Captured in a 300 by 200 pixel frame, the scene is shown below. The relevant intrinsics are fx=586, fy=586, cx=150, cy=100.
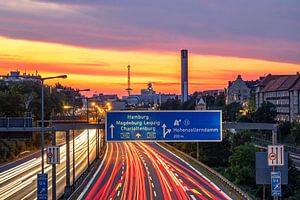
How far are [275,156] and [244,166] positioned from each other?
3562 cm

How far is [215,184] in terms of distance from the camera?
2149 inches

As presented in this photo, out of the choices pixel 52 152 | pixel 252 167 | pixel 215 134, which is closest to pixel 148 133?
pixel 215 134

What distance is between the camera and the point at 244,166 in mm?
64938

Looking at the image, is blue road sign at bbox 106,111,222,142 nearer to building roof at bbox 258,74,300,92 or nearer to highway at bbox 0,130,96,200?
highway at bbox 0,130,96,200

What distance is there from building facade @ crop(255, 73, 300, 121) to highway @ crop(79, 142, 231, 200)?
56.8 m

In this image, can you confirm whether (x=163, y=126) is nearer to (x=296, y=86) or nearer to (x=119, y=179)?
(x=119, y=179)

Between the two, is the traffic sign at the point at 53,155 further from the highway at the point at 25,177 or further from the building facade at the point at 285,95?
the building facade at the point at 285,95

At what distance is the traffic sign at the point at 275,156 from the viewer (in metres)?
29.7

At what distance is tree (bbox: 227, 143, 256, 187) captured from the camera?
62.9m

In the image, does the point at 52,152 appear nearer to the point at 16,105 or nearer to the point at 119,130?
the point at 119,130

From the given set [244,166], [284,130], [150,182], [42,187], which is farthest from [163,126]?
[284,130]

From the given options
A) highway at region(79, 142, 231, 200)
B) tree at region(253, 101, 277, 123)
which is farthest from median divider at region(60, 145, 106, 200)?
tree at region(253, 101, 277, 123)

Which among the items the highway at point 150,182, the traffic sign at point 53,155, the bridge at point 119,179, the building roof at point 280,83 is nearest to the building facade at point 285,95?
the building roof at point 280,83

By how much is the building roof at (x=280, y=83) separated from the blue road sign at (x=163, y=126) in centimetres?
10821
